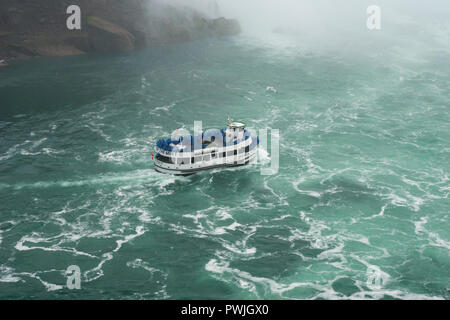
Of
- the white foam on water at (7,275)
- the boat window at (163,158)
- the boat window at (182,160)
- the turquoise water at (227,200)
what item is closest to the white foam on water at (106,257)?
the turquoise water at (227,200)

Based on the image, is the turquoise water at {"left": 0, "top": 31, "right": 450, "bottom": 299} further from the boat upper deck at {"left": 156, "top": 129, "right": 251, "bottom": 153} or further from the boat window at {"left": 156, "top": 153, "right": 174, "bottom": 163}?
the boat upper deck at {"left": 156, "top": 129, "right": 251, "bottom": 153}

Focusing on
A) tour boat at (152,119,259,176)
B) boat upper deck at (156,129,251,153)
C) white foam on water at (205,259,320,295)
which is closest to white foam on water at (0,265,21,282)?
white foam on water at (205,259,320,295)

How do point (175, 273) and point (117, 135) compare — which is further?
point (117, 135)

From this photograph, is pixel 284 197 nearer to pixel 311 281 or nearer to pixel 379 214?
pixel 379 214

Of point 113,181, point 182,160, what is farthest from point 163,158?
point 113,181
